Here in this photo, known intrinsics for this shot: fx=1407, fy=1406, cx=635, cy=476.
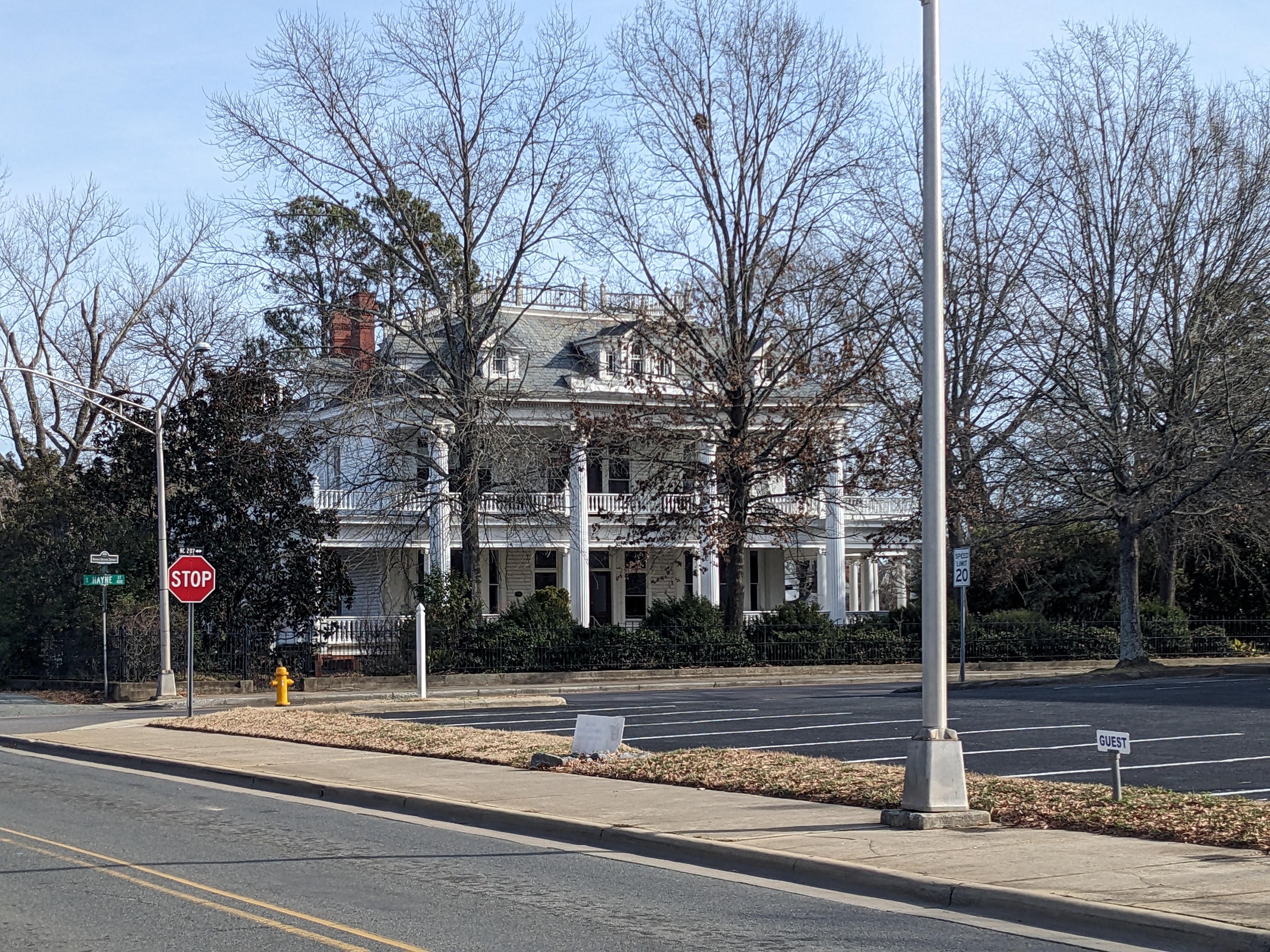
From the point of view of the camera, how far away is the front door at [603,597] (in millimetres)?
50719

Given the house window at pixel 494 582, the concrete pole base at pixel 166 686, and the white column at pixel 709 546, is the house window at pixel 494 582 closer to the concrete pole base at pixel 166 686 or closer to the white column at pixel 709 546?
the white column at pixel 709 546

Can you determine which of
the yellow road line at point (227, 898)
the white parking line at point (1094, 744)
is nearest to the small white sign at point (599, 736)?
the white parking line at point (1094, 744)

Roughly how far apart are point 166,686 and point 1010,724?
18.7 m

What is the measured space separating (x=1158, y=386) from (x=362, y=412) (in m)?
18.8

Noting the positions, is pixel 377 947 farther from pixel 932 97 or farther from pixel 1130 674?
pixel 1130 674

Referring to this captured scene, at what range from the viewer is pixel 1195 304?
32000 mm

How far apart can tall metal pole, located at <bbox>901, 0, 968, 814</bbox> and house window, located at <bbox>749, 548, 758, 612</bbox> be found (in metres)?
40.6

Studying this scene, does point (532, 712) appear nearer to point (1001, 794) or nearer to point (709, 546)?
point (709, 546)

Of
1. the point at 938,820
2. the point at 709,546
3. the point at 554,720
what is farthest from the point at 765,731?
the point at 709,546

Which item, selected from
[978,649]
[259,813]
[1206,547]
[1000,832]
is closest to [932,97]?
[1000,832]

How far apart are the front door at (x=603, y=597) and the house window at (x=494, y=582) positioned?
3.49m

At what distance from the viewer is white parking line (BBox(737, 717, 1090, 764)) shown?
16.9m

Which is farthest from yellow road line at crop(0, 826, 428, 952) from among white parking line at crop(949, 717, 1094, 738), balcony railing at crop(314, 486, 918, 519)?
balcony railing at crop(314, 486, 918, 519)

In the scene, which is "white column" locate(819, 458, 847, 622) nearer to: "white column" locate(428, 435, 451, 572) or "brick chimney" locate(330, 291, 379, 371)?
"white column" locate(428, 435, 451, 572)
